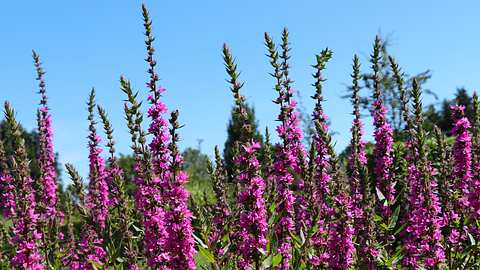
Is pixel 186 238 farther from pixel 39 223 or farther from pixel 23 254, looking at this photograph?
pixel 39 223

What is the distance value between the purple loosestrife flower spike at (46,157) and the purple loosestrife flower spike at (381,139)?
5253 mm

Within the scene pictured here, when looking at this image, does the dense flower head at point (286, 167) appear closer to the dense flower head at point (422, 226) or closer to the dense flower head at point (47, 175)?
the dense flower head at point (422, 226)

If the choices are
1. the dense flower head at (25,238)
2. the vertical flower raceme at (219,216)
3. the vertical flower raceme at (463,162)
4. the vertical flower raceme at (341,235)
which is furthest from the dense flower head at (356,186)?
the dense flower head at (25,238)

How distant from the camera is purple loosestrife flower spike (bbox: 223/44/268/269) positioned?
16.7ft

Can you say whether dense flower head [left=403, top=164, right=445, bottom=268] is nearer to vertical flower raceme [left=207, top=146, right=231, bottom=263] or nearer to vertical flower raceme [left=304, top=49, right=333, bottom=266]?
vertical flower raceme [left=304, top=49, right=333, bottom=266]

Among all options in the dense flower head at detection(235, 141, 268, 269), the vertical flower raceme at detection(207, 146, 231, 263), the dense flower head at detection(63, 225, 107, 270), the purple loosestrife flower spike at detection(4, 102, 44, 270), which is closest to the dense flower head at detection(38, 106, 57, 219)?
the dense flower head at detection(63, 225, 107, 270)

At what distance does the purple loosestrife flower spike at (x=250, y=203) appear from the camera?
5.10m

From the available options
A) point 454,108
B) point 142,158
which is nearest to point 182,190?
point 142,158

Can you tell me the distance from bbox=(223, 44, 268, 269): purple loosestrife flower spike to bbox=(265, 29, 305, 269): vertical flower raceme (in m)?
0.85

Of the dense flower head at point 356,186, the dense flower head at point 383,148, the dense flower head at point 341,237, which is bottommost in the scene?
the dense flower head at point 341,237

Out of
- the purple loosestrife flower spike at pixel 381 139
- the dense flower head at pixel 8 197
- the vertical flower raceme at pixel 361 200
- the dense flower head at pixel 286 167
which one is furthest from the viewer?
the dense flower head at pixel 8 197

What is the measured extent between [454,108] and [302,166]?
11.5 feet

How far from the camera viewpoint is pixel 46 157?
10812 mm

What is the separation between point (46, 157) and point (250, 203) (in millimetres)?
6783
